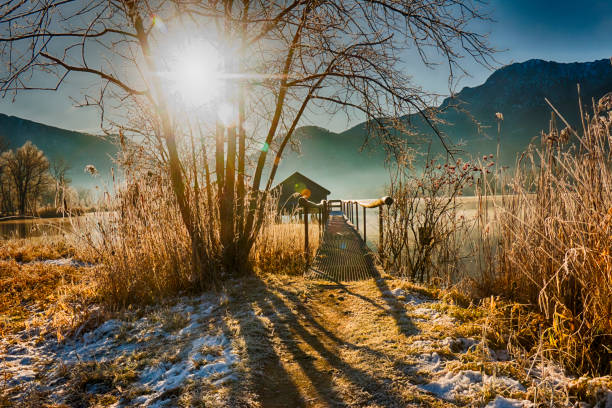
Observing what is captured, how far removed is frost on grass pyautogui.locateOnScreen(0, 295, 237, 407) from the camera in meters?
1.94

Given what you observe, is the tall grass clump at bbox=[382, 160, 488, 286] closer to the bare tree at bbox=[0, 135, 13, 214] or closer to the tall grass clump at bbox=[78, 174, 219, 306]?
the tall grass clump at bbox=[78, 174, 219, 306]

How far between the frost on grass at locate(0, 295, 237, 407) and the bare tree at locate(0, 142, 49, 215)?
141ft

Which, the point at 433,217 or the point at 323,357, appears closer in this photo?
the point at 323,357

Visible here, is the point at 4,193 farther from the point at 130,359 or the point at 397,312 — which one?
the point at 397,312

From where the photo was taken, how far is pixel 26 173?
36.2 metres

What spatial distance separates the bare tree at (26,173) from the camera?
3553 cm

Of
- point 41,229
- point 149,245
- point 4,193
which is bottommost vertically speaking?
point 41,229

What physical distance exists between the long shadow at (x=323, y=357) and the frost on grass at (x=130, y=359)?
493mm

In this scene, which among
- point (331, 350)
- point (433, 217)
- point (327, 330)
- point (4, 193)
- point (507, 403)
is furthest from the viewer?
point (4, 193)

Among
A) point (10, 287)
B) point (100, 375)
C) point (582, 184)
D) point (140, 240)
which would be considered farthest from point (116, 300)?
point (582, 184)

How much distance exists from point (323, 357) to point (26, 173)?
47981mm

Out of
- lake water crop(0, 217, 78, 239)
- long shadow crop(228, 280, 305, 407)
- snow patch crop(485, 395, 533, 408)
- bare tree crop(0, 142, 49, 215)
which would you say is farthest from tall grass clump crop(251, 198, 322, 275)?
bare tree crop(0, 142, 49, 215)

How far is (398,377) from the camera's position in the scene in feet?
6.03

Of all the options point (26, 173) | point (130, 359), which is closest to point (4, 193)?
point (26, 173)
